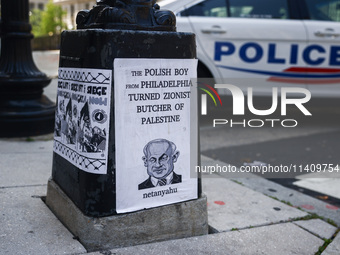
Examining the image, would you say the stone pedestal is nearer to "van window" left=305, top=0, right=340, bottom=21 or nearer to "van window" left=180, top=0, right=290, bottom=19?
"van window" left=180, top=0, right=290, bottom=19

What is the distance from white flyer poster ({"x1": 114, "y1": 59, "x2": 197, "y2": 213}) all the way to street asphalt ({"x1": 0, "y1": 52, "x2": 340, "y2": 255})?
322 mm

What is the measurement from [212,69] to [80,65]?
4.07 metres

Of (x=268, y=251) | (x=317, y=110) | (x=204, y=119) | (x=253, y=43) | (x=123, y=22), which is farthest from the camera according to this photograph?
(x=317, y=110)

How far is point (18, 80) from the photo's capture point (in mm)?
5121

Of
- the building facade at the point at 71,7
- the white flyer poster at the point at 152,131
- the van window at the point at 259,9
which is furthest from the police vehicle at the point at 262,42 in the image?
the building facade at the point at 71,7

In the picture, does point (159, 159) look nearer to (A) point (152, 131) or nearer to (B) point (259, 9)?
(A) point (152, 131)

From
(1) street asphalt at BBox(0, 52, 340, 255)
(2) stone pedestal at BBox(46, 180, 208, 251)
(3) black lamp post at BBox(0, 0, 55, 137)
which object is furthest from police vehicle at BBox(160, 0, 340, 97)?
(2) stone pedestal at BBox(46, 180, 208, 251)

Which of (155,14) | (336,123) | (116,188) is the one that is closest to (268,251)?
(116,188)

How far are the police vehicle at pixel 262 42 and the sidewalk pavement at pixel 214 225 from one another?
9.01ft

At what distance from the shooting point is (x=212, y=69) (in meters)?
6.52

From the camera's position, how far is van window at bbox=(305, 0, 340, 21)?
6.77 m

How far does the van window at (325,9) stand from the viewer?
6.77 meters

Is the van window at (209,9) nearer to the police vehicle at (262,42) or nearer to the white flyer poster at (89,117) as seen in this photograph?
the police vehicle at (262,42)

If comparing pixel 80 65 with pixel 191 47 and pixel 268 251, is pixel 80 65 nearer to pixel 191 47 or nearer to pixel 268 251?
pixel 191 47
